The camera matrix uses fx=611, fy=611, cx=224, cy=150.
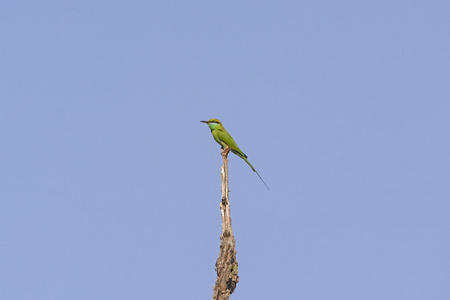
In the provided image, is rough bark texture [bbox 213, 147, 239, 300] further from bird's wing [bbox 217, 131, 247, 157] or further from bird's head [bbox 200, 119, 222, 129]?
bird's head [bbox 200, 119, 222, 129]

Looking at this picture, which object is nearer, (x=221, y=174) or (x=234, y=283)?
(x=234, y=283)

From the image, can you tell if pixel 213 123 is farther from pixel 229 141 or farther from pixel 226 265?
pixel 226 265

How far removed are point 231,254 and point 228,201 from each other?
2.43ft

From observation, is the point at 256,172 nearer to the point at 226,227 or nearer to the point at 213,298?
the point at 226,227

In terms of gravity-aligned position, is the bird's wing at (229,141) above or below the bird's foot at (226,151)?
above

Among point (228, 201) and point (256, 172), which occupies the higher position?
point (256, 172)

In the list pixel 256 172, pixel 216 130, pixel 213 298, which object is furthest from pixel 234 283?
pixel 216 130

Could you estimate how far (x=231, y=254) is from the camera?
7930 mm

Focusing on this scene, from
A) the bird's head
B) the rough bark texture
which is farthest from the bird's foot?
the rough bark texture

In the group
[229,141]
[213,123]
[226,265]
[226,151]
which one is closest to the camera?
[226,265]

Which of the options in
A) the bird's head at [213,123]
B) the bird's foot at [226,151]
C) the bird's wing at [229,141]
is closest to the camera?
the bird's foot at [226,151]

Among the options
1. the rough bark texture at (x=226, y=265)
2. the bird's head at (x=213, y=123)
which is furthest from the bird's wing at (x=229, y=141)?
the rough bark texture at (x=226, y=265)

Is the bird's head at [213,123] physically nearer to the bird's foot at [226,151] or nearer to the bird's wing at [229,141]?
the bird's wing at [229,141]

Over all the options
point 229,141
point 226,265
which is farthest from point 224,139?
point 226,265
